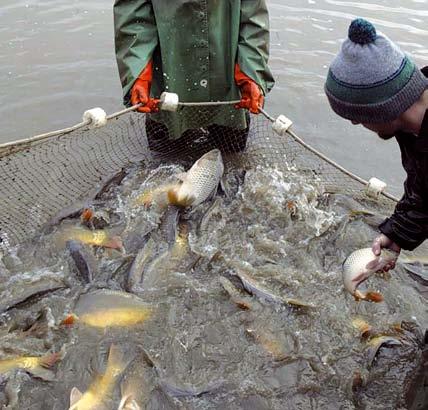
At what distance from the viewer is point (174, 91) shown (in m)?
4.16

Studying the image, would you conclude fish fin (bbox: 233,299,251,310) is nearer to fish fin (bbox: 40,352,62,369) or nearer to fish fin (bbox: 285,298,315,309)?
fish fin (bbox: 285,298,315,309)

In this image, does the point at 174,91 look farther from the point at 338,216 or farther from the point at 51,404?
the point at 51,404

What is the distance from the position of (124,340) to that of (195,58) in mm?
2207

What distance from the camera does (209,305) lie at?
3.36 metres

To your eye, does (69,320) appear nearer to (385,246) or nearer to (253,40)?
(385,246)

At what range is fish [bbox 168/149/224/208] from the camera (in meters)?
3.95

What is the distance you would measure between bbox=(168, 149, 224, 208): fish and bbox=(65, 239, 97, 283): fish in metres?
0.77

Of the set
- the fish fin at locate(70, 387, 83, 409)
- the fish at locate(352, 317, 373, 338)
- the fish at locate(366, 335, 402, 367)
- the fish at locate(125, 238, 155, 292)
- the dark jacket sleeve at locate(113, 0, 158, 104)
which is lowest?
the fish at locate(352, 317, 373, 338)

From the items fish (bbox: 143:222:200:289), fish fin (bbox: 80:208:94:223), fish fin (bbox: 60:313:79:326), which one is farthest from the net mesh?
fish fin (bbox: 60:313:79:326)

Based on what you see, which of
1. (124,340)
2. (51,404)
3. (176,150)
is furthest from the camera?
(176,150)

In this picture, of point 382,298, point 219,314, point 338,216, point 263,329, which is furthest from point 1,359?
point 338,216

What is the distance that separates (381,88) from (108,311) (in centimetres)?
202

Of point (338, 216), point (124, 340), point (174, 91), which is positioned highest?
point (174, 91)

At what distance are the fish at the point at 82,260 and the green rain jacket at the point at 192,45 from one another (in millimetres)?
1218
